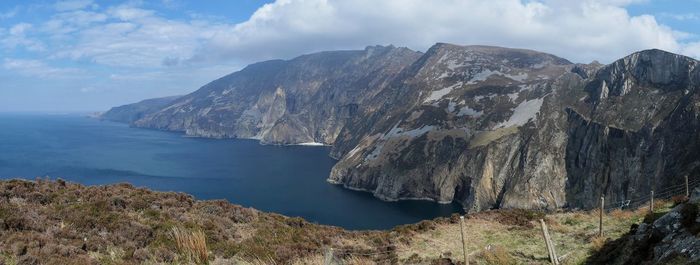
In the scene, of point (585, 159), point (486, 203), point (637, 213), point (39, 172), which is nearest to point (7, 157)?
point (39, 172)

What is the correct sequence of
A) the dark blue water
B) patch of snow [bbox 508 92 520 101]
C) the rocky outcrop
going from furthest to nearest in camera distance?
patch of snow [bbox 508 92 520 101]
the dark blue water
the rocky outcrop

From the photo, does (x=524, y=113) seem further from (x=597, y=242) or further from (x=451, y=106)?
(x=597, y=242)

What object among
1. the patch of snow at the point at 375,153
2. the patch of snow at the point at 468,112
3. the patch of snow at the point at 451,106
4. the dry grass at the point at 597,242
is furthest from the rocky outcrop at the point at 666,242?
the patch of snow at the point at 451,106

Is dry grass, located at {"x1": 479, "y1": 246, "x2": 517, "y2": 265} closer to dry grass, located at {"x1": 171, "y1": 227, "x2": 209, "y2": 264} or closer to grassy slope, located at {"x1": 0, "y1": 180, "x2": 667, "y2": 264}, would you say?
grassy slope, located at {"x1": 0, "y1": 180, "x2": 667, "y2": 264}

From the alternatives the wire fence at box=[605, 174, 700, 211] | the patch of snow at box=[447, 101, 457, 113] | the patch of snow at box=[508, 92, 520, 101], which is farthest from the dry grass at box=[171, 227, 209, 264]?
the patch of snow at box=[447, 101, 457, 113]

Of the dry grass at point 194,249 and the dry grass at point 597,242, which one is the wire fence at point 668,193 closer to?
the dry grass at point 597,242
